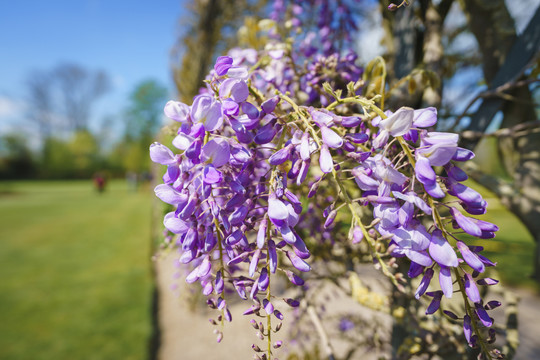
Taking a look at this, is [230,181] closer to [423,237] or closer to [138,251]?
[423,237]

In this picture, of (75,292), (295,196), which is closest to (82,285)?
(75,292)

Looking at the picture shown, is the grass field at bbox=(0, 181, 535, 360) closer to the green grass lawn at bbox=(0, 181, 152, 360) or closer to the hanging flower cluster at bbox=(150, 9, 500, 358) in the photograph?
the green grass lawn at bbox=(0, 181, 152, 360)

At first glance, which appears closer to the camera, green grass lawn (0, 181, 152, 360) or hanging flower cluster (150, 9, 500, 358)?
hanging flower cluster (150, 9, 500, 358)

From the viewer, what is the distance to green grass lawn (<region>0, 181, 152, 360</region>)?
304 cm

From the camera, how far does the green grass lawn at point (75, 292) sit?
9.98 ft

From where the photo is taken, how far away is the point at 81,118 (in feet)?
110

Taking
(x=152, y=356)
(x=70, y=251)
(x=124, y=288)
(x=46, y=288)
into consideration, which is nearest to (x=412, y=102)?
(x=152, y=356)

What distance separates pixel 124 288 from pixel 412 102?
4.77 m

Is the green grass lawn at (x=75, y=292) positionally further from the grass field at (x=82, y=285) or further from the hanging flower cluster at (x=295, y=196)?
the hanging flower cluster at (x=295, y=196)

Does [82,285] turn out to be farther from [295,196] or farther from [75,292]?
[295,196]

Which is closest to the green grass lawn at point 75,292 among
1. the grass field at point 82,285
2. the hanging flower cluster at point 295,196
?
the grass field at point 82,285

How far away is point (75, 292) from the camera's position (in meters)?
4.41

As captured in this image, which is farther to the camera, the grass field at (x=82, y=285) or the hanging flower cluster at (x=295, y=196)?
the grass field at (x=82, y=285)

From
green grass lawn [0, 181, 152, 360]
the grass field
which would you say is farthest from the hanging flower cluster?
green grass lawn [0, 181, 152, 360]
